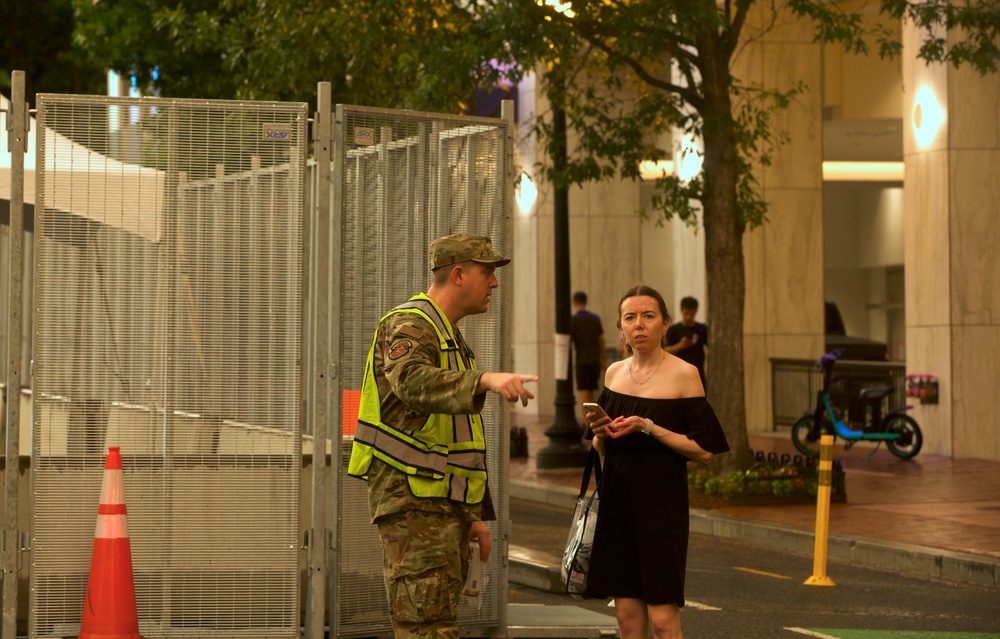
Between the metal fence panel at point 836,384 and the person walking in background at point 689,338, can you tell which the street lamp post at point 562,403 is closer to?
the person walking in background at point 689,338

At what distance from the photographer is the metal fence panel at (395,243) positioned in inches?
297

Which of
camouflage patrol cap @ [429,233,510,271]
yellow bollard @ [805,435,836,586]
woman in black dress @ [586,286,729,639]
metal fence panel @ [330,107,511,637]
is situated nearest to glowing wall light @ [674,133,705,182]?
yellow bollard @ [805,435,836,586]

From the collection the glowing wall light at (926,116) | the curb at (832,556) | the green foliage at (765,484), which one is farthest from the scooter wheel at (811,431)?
the curb at (832,556)

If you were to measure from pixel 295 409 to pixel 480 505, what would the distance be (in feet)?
6.88

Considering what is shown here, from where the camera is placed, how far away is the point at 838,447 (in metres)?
21.5

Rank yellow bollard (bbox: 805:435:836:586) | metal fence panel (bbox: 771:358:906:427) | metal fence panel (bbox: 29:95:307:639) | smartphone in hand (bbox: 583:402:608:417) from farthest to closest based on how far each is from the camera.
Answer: metal fence panel (bbox: 771:358:906:427) < yellow bollard (bbox: 805:435:836:586) < metal fence panel (bbox: 29:95:307:639) < smartphone in hand (bbox: 583:402:608:417)

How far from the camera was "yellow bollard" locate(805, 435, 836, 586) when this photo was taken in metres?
10.6

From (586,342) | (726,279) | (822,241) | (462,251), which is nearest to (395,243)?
(462,251)

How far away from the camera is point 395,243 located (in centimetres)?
773

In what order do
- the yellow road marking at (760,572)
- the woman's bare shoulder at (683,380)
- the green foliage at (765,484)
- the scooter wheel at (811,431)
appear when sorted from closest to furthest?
the woman's bare shoulder at (683,380) < the yellow road marking at (760,572) < the green foliage at (765,484) < the scooter wheel at (811,431)

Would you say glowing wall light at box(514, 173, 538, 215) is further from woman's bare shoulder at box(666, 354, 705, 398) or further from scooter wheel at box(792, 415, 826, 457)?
woman's bare shoulder at box(666, 354, 705, 398)

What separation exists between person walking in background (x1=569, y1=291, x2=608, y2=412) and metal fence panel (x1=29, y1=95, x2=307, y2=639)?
15237 millimetres

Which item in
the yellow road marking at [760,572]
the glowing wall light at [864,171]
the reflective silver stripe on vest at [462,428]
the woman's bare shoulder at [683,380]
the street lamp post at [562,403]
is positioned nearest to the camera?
the reflective silver stripe on vest at [462,428]

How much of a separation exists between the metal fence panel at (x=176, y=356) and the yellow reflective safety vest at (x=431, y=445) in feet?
6.78
